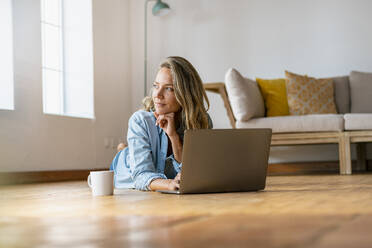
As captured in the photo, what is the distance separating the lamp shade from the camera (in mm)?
5246

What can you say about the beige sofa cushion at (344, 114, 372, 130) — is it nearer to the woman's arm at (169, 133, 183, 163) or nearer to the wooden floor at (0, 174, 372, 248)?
the woman's arm at (169, 133, 183, 163)

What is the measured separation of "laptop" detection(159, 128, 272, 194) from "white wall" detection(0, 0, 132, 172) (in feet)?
7.39

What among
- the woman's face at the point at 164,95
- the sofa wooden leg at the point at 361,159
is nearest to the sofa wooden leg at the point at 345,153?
the sofa wooden leg at the point at 361,159

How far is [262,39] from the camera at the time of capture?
17.5 feet

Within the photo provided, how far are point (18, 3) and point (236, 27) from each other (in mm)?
2391

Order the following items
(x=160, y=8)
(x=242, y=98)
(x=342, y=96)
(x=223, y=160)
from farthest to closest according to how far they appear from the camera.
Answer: (x=160, y=8)
(x=342, y=96)
(x=242, y=98)
(x=223, y=160)

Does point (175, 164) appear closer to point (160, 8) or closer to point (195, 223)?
point (195, 223)

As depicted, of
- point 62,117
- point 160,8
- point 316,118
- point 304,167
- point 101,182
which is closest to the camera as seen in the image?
point 101,182

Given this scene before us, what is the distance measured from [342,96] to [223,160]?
309 centimetres

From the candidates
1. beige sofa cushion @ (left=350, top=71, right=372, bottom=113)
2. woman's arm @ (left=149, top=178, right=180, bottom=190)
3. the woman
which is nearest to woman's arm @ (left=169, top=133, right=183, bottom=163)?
the woman

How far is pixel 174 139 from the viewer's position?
2.20m

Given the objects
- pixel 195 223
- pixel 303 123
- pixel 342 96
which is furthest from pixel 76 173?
pixel 195 223

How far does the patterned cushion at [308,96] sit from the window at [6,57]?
238cm

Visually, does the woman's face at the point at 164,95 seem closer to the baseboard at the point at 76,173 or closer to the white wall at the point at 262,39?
the baseboard at the point at 76,173
